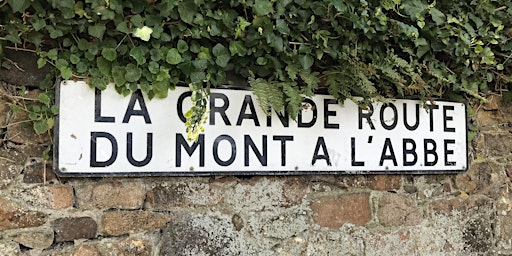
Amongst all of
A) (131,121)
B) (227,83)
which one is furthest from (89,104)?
(227,83)

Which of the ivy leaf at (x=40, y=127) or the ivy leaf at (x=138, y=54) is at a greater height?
the ivy leaf at (x=138, y=54)

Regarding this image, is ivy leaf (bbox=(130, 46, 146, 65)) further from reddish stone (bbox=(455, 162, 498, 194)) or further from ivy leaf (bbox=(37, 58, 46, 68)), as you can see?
reddish stone (bbox=(455, 162, 498, 194))

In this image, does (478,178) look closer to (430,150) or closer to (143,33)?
(430,150)

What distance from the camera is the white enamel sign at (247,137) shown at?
1609 millimetres

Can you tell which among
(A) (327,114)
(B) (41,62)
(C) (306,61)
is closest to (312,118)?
(A) (327,114)

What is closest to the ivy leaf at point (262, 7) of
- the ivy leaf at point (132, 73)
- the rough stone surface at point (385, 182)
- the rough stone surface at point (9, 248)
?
the ivy leaf at point (132, 73)

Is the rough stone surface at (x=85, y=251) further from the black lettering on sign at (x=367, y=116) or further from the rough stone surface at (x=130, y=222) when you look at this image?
the black lettering on sign at (x=367, y=116)

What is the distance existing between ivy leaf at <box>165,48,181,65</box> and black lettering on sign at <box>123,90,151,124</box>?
0.16 meters

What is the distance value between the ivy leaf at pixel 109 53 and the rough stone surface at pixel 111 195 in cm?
45

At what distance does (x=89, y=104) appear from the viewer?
1.61 meters

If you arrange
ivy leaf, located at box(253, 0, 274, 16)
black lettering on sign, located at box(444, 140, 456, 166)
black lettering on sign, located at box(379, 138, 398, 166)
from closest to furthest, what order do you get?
ivy leaf, located at box(253, 0, 274, 16), black lettering on sign, located at box(379, 138, 398, 166), black lettering on sign, located at box(444, 140, 456, 166)

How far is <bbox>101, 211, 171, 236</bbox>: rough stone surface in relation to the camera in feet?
5.51

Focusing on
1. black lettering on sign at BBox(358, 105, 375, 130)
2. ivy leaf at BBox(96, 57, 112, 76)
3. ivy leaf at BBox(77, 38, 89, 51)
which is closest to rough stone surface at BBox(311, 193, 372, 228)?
black lettering on sign at BBox(358, 105, 375, 130)

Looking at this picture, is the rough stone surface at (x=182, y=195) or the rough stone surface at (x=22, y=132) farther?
the rough stone surface at (x=182, y=195)
